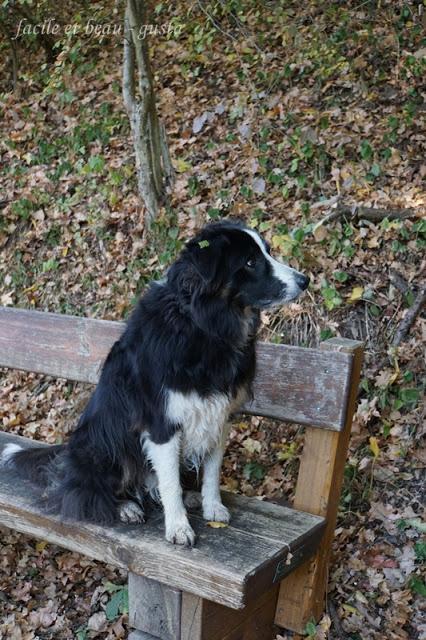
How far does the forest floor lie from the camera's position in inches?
136

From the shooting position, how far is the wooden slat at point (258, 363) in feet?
9.05

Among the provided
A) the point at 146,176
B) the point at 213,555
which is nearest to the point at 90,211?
the point at 146,176

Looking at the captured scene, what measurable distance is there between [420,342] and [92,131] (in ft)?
15.0

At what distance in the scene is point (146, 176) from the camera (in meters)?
Answer: 5.68

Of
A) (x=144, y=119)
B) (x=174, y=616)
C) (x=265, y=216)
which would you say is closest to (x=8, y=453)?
(x=174, y=616)

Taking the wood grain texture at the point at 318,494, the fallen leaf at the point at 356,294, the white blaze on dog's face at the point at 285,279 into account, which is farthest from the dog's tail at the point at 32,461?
the fallen leaf at the point at 356,294

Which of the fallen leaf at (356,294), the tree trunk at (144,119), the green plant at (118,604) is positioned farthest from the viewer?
the tree trunk at (144,119)

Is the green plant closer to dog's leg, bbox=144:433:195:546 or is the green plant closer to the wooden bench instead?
the wooden bench

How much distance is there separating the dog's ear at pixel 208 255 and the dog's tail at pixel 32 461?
45.4 inches

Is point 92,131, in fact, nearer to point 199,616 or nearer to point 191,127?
point 191,127

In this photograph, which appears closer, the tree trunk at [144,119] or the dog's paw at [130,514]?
the dog's paw at [130,514]

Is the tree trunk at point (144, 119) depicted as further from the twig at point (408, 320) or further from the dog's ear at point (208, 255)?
the dog's ear at point (208, 255)

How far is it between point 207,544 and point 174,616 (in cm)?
30

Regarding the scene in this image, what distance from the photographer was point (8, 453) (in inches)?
128
